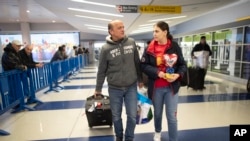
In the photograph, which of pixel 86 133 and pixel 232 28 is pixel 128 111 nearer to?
pixel 86 133

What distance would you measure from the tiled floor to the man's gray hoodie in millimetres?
1056

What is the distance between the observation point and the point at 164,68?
226 centimetres

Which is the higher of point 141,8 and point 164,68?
point 141,8

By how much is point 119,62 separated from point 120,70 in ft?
0.31

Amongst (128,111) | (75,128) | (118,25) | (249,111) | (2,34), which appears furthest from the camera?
(2,34)

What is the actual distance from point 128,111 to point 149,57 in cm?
71

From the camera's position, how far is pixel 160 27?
2213mm

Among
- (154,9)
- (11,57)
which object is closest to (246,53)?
(154,9)

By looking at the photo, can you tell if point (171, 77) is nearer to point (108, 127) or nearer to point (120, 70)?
point (120, 70)

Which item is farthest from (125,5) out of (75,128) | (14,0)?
(14,0)

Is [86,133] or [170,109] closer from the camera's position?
[170,109]

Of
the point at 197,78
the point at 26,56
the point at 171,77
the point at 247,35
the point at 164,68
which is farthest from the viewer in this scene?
the point at 247,35

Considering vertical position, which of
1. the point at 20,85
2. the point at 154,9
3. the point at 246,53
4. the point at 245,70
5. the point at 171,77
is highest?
the point at 154,9

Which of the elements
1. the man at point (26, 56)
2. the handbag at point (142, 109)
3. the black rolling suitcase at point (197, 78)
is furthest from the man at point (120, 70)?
the black rolling suitcase at point (197, 78)
